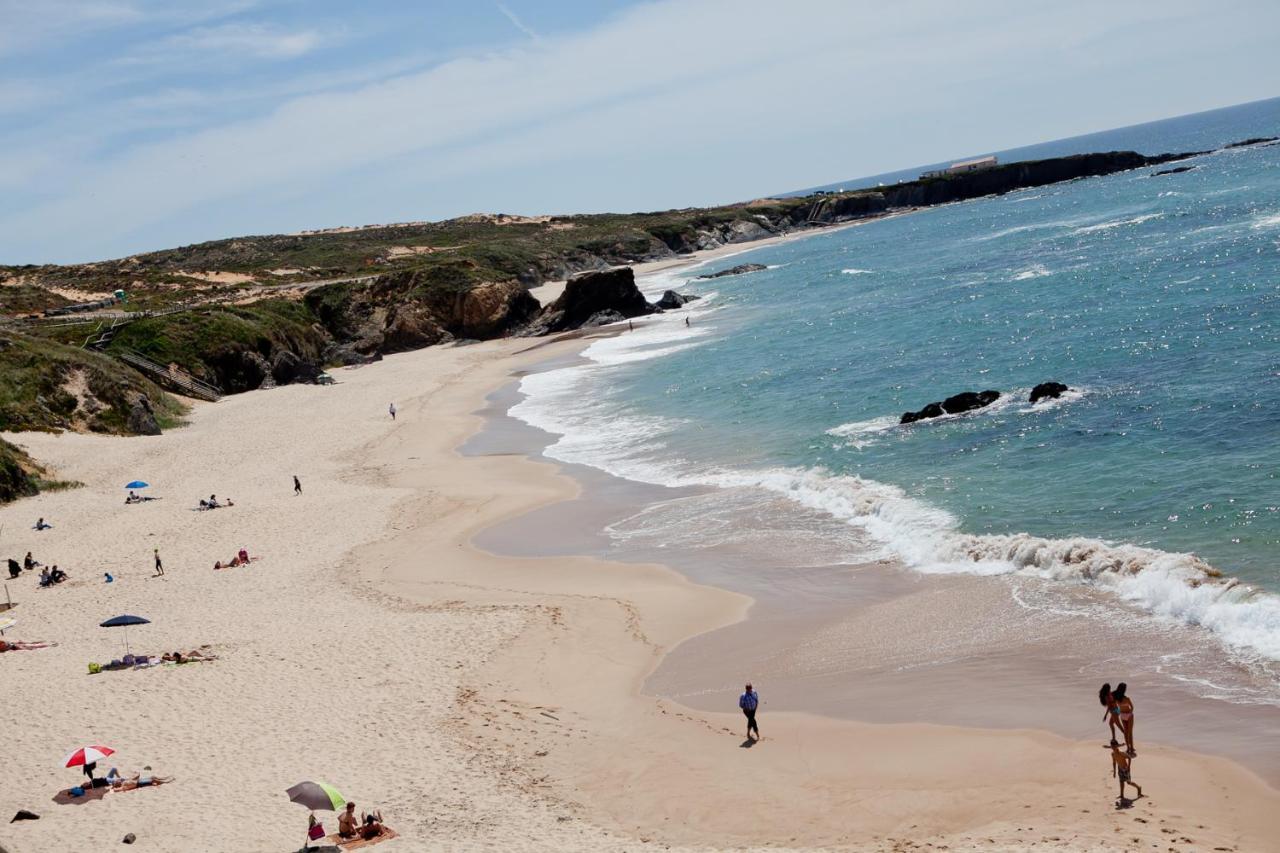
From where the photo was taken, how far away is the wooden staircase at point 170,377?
177 feet

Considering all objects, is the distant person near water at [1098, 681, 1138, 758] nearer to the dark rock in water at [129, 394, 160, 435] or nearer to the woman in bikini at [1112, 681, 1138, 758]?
the woman in bikini at [1112, 681, 1138, 758]

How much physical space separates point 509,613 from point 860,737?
8.50 metres

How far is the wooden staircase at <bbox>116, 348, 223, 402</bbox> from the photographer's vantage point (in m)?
53.9

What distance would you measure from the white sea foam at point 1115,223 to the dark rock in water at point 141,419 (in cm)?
6434

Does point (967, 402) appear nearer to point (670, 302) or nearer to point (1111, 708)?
point (1111, 708)

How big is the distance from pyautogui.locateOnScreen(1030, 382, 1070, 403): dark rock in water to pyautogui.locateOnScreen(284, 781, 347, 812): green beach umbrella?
24.7 meters

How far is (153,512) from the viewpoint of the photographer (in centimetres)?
3155

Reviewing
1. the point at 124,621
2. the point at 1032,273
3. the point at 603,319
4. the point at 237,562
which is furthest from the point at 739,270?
the point at 124,621

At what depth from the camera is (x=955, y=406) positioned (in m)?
31.3

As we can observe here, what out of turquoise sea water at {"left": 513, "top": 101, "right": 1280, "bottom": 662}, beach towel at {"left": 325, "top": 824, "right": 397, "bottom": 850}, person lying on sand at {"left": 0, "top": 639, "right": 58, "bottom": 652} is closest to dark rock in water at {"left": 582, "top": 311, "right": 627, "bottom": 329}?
turquoise sea water at {"left": 513, "top": 101, "right": 1280, "bottom": 662}

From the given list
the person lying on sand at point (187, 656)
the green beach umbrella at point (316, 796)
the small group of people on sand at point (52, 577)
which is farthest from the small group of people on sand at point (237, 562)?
the green beach umbrella at point (316, 796)

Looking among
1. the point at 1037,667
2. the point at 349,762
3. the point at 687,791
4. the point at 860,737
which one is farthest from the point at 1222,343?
the point at 349,762

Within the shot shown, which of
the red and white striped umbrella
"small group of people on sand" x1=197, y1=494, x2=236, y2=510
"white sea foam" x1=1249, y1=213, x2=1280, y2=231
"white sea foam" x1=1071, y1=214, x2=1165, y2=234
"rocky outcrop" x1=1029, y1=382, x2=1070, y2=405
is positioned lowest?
the red and white striped umbrella

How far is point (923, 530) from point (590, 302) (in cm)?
5449
